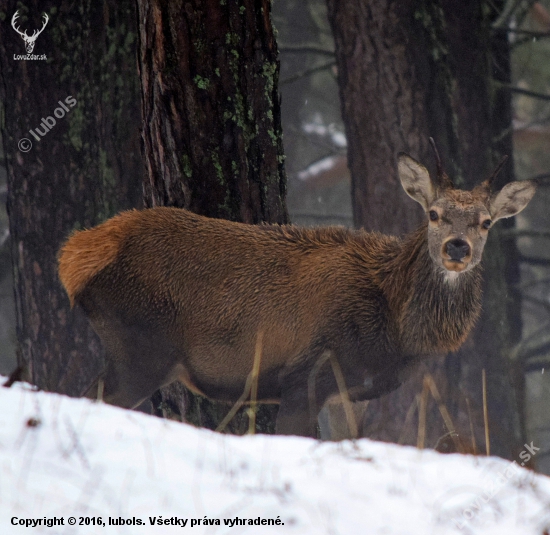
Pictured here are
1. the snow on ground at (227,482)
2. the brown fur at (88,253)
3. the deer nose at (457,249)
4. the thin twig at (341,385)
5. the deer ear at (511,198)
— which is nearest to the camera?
the snow on ground at (227,482)

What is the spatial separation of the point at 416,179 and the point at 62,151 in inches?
127

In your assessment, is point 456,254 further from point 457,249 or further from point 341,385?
point 341,385

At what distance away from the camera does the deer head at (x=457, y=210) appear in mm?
5206

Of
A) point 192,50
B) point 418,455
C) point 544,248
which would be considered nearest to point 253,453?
point 418,455

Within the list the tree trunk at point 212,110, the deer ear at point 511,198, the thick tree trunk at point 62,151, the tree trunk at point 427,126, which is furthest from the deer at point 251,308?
the tree trunk at point 427,126

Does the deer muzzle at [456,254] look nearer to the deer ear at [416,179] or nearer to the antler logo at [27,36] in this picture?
the deer ear at [416,179]

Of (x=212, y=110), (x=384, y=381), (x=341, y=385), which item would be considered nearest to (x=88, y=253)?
(x=212, y=110)

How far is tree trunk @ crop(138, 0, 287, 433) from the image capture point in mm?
5359

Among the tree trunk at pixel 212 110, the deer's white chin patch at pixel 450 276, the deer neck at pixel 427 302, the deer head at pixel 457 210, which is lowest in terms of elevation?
the deer neck at pixel 427 302

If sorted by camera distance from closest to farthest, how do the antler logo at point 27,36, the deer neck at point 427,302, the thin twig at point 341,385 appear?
the thin twig at point 341,385 < the deer neck at point 427,302 < the antler logo at point 27,36

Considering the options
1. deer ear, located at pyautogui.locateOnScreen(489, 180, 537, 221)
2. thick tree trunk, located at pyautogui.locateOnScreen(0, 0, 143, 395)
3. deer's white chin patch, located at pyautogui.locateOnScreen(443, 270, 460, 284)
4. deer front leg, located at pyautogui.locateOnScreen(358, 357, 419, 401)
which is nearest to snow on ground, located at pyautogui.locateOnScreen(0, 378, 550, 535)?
deer front leg, located at pyautogui.locateOnScreen(358, 357, 419, 401)

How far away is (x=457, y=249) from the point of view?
16.9 feet

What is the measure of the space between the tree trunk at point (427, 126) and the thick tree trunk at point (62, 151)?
7.55 ft

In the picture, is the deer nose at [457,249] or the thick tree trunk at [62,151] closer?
the deer nose at [457,249]
